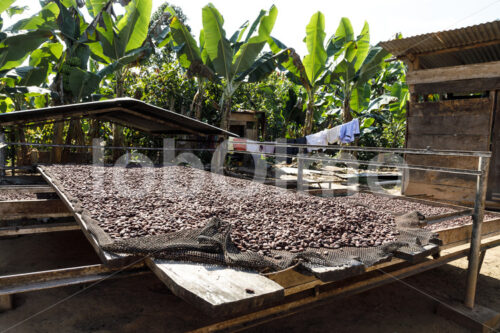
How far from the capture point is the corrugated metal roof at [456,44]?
180 inches

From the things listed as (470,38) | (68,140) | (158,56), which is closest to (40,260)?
(68,140)

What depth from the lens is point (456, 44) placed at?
4.98 meters

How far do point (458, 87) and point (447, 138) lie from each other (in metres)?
0.80

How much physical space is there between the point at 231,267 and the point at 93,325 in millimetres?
1673

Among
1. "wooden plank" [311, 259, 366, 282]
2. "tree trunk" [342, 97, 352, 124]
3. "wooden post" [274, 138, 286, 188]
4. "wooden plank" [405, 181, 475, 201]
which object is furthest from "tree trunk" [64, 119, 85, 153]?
"wooden plank" [311, 259, 366, 282]

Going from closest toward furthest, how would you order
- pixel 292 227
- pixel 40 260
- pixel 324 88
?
pixel 292 227 → pixel 40 260 → pixel 324 88

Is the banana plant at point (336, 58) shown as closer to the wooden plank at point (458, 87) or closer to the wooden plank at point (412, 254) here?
the wooden plank at point (458, 87)

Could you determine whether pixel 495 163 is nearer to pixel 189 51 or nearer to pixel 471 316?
pixel 471 316

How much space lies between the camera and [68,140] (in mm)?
7551

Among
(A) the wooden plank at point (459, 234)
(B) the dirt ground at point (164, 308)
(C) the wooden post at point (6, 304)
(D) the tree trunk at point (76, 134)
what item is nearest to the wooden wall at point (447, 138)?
(B) the dirt ground at point (164, 308)

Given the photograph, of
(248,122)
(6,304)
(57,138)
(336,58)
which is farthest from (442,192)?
(57,138)

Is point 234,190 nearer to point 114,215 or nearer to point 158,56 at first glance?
point 114,215

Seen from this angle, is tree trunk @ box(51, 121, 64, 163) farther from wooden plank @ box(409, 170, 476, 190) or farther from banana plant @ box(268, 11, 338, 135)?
wooden plank @ box(409, 170, 476, 190)

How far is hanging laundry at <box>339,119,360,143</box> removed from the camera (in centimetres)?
917
